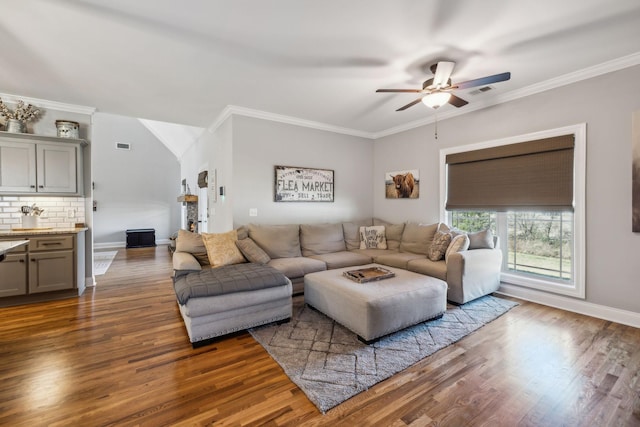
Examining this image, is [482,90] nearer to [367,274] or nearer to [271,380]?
[367,274]

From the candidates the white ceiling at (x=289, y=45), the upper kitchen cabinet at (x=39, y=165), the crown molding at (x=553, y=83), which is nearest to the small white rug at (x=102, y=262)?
the upper kitchen cabinet at (x=39, y=165)

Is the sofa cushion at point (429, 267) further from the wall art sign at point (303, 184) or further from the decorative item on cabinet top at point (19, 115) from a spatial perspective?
the decorative item on cabinet top at point (19, 115)

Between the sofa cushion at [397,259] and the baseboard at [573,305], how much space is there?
123cm

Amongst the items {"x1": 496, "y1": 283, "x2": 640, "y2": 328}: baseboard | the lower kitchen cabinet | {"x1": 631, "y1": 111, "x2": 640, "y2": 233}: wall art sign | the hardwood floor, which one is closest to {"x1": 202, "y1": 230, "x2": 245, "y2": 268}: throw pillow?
the hardwood floor

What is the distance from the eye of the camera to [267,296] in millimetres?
2707

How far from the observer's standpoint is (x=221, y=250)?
3.33 m

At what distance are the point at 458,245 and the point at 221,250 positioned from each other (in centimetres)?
291

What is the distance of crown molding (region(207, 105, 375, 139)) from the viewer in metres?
4.15

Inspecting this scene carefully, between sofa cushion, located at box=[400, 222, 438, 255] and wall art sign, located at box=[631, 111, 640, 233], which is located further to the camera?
sofa cushion, located at box=[400, 222, 438, 255]

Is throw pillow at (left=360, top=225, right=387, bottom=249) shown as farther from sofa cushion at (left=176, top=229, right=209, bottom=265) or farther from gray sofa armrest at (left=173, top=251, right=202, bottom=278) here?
gray sofa armrest at (left=173, top=251, right=202, bottom=278)

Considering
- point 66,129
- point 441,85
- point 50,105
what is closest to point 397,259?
point 441,85

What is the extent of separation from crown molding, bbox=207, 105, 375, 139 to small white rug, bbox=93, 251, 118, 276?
10.8ft

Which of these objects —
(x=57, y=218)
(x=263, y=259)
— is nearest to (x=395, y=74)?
(x=263, y=259)

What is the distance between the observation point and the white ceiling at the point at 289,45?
206 centimetres
